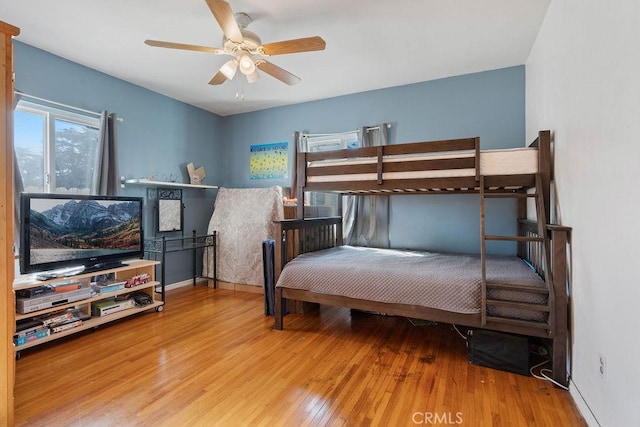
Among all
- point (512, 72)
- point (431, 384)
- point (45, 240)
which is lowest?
point (431, 384)

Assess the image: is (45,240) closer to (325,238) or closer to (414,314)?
(325,238)

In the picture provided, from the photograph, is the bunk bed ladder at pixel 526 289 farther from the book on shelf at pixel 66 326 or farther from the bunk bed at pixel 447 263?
the book on shelf at pixel 66 326

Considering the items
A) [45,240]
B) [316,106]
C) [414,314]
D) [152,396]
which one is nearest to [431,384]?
[414,314]

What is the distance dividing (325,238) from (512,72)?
2.73 m

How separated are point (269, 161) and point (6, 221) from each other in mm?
3491

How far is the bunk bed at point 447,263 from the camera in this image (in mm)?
1980

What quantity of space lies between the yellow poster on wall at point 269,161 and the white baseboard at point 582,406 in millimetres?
3763

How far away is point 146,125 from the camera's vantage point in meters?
3.88

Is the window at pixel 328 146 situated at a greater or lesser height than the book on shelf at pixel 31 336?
greater

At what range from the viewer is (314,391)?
6.09ft

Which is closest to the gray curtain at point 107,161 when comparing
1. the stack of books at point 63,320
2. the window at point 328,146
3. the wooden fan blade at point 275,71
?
the stack of books at point 63,320

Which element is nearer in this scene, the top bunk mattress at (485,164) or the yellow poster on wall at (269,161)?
the top bunk mattress at (485,164)

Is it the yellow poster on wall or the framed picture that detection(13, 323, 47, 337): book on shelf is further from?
the yellow poster on wall

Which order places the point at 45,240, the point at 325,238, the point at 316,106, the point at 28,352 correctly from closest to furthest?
the point at 28,352 → the point at 45,240 → the point at 325,238 → the point at 316,106
